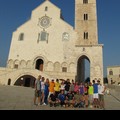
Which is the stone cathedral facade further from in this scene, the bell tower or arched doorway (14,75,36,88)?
arched doorway (14,75,36,88)

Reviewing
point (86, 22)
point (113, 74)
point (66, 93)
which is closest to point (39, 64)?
point (86, 22)

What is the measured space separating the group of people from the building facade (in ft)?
160

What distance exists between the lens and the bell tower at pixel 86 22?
108 ft

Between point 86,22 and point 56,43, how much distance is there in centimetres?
764

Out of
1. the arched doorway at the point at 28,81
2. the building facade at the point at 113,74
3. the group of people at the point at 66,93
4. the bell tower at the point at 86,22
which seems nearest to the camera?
the group of people at the point at 66,93

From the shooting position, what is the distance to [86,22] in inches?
1353

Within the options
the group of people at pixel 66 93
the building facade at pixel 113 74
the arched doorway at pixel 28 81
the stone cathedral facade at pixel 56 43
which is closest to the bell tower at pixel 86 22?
the stone cathedral facade at pixel 56 43

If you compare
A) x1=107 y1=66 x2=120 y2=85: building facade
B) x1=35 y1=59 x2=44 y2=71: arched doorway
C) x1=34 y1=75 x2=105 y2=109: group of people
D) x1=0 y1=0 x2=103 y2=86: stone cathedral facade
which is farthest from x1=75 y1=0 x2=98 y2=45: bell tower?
x1=107 y1=66 x2=120 y2=85: building facade

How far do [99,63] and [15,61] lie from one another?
16068 mm

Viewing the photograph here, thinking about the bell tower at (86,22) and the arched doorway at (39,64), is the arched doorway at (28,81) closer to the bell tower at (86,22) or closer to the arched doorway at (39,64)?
the arched doorway at (39,64)

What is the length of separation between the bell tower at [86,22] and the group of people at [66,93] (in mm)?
21672

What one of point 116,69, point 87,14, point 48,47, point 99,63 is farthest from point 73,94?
point 116,69

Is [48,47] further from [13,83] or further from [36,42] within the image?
[13,83]

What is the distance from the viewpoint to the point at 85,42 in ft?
108
